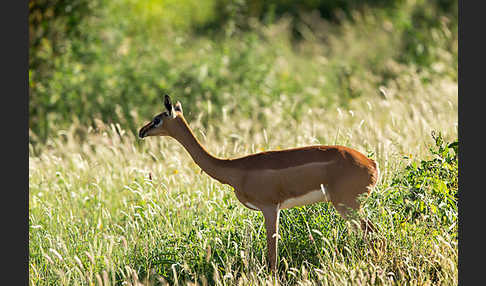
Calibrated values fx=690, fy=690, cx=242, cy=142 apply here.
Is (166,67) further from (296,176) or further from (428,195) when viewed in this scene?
(296,176)

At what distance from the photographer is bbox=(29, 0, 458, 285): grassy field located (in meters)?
5.89

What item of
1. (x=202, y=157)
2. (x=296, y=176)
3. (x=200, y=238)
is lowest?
(x=200, y=238)

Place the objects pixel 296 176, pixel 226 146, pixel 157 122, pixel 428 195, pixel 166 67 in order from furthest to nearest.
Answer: pixel 166 67, pixel 226 146, pixel 428 195, pixel 157 122, pixel 296 176

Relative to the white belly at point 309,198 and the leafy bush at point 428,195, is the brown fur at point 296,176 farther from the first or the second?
the leafy bush at point 428,195

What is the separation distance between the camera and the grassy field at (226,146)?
589 centimetres

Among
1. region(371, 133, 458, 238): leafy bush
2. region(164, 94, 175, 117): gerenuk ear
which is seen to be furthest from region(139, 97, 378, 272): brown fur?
region(371, 133, 458, 238): leafy bush

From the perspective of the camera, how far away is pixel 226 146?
26.3 feet

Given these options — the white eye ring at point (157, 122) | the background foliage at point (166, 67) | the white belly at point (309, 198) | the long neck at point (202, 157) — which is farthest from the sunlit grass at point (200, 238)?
the background foliage at point (166, 67)

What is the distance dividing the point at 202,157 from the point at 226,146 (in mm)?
2396

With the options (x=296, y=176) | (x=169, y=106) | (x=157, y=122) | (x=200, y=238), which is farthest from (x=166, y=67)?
(x=296, y=176)

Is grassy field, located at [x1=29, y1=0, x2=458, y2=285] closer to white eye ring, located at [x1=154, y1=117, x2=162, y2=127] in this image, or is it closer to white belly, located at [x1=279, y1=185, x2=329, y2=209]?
white belly, located at [x1=279, y1=185, x2=329, y2=209]

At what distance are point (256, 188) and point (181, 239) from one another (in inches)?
46.3

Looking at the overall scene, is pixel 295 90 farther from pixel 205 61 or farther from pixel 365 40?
pixel 365 40

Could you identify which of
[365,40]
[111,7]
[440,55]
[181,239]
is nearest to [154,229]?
[181,239]
